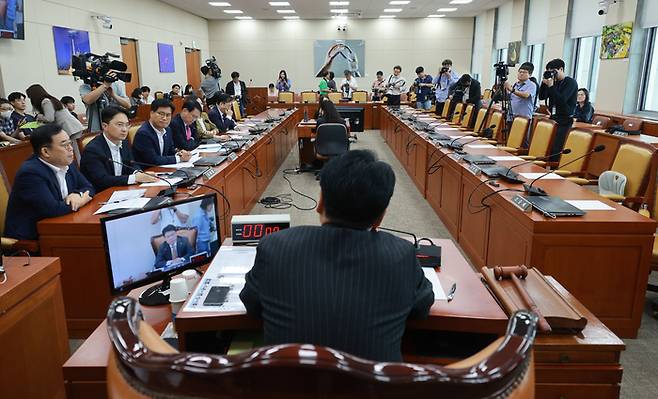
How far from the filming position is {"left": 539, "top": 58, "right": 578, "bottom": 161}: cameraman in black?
5.04 metres

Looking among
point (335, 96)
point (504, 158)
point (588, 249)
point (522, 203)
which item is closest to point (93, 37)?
point (335, 96)

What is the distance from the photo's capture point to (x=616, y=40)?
731cm

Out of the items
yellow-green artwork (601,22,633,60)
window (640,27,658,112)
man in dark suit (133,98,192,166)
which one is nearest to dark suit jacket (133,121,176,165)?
man in dark suit (133,98,192,166)

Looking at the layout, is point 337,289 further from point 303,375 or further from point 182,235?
point 182,235

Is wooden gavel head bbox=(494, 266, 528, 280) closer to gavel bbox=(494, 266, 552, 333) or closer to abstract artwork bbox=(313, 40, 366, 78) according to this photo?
gavel bbox=(494, 266, 552, 333)

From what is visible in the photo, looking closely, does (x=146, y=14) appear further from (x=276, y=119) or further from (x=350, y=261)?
(x=350, y=261)

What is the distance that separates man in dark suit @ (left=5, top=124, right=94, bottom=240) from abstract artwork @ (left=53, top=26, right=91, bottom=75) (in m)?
5.76

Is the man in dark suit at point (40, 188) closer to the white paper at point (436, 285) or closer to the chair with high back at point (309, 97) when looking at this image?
the white paper at point (436, 285)

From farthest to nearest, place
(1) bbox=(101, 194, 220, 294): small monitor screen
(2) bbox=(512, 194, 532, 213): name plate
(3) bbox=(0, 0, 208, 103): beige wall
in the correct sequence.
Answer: (3) bbox=(0, 0, 208, 103): beige wall
(2) bbox=(512, 194, 532, 213): name plate
(1) bbox=(101, 194, 220, 294): small monitor screen

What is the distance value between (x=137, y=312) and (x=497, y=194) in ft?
7.72

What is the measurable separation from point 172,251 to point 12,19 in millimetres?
5977

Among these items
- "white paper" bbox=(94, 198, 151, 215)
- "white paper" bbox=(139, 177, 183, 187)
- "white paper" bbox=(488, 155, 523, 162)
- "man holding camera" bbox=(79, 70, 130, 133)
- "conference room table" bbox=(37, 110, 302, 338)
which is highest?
"man holding camera" bbox=(79, 70, 130, 133)

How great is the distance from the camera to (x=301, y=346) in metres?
0.59

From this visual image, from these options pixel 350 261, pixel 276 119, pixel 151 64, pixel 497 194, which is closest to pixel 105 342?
pixel 350 261
